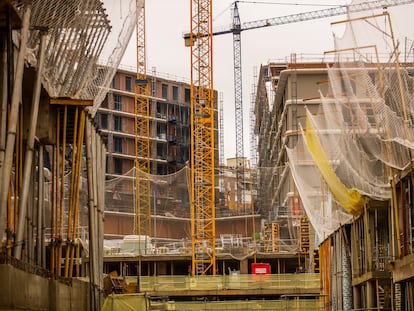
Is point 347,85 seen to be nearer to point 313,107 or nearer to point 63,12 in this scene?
point 63,12

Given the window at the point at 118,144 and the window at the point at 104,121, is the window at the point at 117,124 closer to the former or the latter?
the window at the point at 118,144

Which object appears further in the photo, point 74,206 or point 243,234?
point 243,234

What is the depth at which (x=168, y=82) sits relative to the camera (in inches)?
5315

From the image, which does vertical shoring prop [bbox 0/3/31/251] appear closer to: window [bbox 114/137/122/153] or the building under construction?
the building under construction

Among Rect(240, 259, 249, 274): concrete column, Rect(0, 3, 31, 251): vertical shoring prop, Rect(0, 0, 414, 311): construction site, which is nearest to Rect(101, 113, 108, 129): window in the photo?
Rect(0, 0, 414, 311): construction site

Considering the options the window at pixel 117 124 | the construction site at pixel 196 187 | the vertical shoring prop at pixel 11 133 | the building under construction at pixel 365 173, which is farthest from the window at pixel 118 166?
the vertical shoring prop at pixel 11 133

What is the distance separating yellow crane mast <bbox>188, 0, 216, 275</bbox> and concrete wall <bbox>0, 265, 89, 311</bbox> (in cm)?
5264

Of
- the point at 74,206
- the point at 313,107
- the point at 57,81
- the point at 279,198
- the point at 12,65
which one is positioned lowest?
the point at 74,206

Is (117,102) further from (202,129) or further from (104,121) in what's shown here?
(202,129)

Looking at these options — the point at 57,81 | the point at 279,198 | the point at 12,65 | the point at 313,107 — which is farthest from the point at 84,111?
the point at 279,198

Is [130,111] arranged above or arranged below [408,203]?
above

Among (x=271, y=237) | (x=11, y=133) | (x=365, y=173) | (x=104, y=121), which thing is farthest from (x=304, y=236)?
(x=11, y=133)

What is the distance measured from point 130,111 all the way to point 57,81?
100536mm

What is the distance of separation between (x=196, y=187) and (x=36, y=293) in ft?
207
